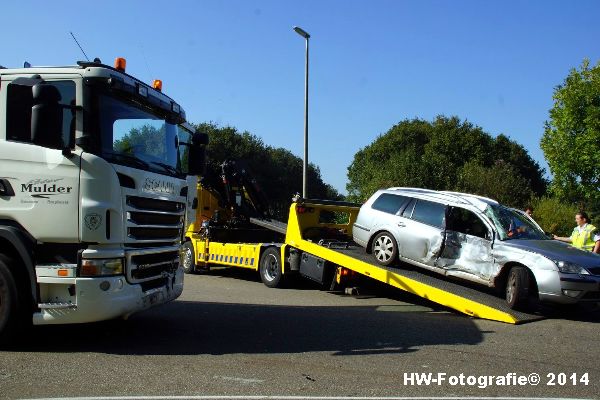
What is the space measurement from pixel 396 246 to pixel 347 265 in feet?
3.16

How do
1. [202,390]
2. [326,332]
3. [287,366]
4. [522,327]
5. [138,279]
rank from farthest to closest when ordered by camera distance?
1. [522,327]
2. [326,332]
3. [138,279]
4. [287,366]
5. [202,390]

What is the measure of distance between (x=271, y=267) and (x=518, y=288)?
5.61m

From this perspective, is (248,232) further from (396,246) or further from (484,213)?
(484,213)

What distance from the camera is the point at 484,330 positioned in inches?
321

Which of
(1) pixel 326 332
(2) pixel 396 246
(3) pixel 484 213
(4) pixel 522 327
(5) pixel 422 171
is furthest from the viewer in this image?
(5) pixel 422 171

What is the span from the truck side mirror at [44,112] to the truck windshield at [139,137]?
525 mm

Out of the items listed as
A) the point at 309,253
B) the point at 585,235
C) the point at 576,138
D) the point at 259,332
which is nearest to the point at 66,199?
the point at 259,332

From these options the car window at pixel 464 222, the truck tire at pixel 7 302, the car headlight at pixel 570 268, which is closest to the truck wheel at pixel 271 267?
the car window at pixel 464 222

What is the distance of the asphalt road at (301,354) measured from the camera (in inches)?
208

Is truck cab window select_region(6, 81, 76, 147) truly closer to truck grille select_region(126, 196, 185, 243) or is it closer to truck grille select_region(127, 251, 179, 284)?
truck grille select_region(126, 196, 185, 243)

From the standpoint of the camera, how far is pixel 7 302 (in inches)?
241

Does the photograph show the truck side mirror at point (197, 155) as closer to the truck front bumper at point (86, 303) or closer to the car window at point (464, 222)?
the truck front bumper at point (86, 303)

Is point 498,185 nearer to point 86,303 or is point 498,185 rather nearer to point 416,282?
point 416,282

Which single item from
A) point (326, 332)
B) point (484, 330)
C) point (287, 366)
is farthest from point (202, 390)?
point (484, 330)
